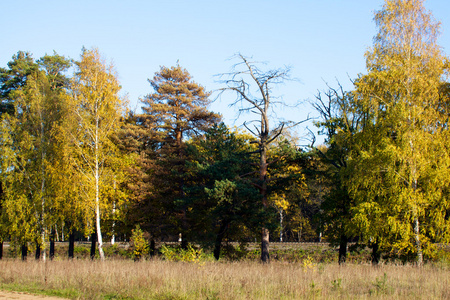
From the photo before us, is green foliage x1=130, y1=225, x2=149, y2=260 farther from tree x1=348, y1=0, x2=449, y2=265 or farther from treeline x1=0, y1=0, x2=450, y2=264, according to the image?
tree x1=348, y1=0, x2=449, y2=265

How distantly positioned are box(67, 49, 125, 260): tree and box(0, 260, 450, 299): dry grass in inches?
327

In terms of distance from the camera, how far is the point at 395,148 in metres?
16.8

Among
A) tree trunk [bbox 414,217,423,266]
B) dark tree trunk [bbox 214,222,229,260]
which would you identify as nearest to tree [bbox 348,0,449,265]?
tree trunk [bbox 414,217,423,266]

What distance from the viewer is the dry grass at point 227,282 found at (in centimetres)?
983

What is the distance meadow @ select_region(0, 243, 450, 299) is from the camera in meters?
9.84

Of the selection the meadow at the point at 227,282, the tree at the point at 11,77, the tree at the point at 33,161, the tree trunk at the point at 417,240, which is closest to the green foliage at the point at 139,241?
the tree at the point at 33,161

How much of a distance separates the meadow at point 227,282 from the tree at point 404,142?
326cm

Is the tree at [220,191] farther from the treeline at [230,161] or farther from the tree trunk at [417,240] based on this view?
the tree trunk at [417,240]

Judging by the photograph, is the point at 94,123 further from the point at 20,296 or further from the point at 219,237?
the point at 20,296

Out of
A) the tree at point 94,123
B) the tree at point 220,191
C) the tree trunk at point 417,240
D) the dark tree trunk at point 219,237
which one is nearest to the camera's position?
the tree trunk at point 417,240

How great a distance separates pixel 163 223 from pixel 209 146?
6.12 metres

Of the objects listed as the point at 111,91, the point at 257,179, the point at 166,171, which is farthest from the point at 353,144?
the point at 111,91

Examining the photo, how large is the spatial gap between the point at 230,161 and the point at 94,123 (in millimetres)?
8079

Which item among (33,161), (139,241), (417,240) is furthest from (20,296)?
(33,161)
